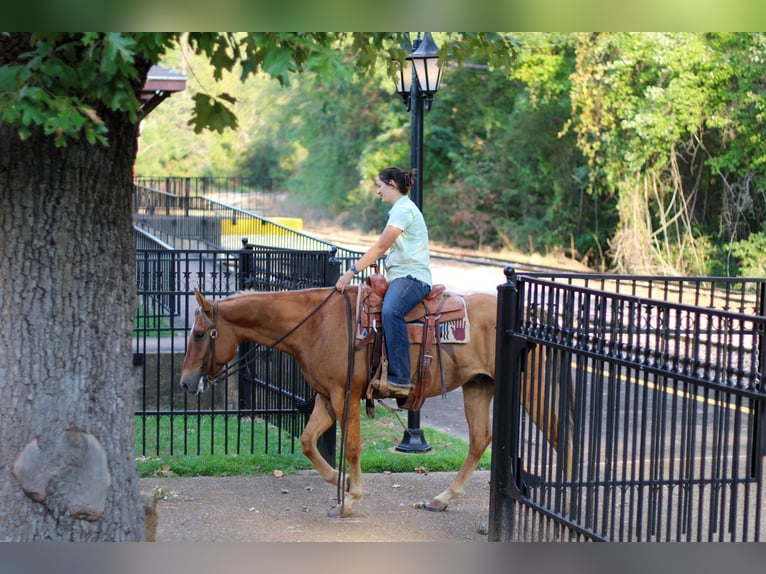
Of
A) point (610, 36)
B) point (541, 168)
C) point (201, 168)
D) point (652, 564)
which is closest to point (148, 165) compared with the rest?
point (201, 168)

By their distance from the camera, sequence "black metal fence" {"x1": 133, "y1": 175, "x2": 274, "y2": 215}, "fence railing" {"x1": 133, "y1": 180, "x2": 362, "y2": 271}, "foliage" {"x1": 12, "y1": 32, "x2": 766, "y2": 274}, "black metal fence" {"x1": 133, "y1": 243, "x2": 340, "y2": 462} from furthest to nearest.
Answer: "black metal fence" {"x1": 133, "y1": 175, "x2": 274, "y2": 215}, "fence railing" {"x1": 133, "y1": 180, "x2": 362, "y2": 271}, "black metal fence" {"x1": 133, "y1": 243, "x2": 340, "y2": 462}, "foliage" {"x1": 12, "y1": 32, "x2": 766, "y2": 274}

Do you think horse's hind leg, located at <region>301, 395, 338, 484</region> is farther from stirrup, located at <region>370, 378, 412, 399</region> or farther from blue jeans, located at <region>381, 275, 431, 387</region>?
blue jeans, located at <region>381, 275, 431, 387</region>

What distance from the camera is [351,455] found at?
8195 millimetres

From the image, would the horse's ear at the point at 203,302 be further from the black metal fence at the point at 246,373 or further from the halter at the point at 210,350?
the black metal fence at the point at 246,373

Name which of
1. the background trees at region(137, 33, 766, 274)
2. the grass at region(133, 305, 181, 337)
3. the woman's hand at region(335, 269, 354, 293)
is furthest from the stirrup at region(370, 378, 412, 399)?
the background trees at region(137, 33, 766, 274)

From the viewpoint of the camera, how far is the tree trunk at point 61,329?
5590mm

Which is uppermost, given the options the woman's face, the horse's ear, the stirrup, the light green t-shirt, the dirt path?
the woman's face

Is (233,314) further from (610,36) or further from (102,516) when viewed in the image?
(610,36)

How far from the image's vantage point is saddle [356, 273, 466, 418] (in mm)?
8141

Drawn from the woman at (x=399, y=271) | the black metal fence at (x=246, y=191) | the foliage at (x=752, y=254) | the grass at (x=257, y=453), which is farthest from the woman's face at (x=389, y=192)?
the black metal fence at (x=246, y=191)

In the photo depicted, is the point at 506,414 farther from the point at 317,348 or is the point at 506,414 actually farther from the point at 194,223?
the point at 194,223

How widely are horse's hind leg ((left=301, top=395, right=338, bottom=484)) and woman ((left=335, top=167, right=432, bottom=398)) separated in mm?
559

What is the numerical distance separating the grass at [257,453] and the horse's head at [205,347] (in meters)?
1.46

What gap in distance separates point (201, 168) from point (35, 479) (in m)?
53.8
